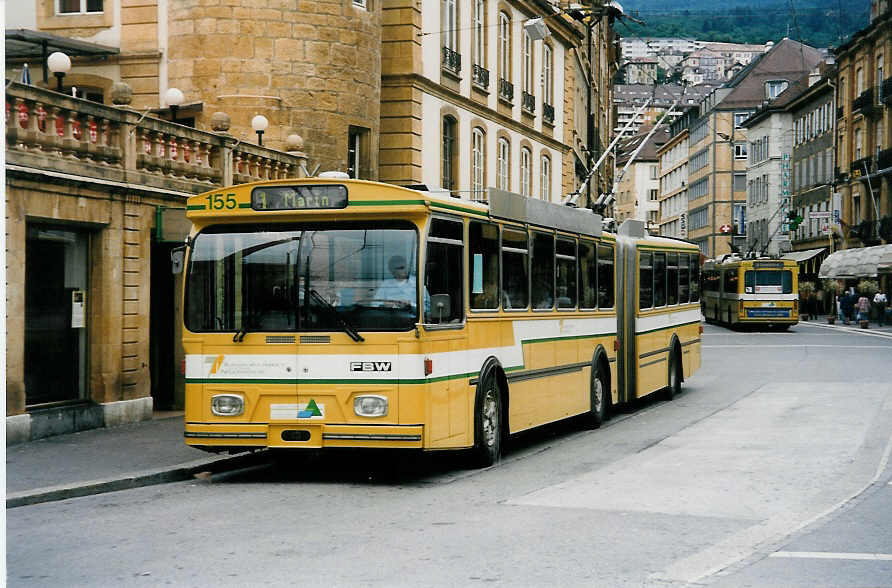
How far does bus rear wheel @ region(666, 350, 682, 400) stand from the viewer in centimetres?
2236

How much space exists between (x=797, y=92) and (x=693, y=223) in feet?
114

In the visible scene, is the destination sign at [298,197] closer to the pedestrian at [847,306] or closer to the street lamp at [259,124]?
the street lamp at [259,124]

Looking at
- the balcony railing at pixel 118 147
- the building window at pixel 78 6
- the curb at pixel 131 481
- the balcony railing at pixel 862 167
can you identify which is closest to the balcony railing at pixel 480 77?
the building window at pixel 78 6

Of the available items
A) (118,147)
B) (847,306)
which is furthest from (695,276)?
(847,306)

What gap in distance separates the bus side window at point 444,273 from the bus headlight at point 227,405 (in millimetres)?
1877

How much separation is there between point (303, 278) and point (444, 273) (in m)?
1.32

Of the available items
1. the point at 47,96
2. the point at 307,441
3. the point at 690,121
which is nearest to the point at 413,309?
the point at 307,441

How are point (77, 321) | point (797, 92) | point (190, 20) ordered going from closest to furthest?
point (77, 321)
point (190, 20)
point (797, 92)

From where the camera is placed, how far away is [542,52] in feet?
136

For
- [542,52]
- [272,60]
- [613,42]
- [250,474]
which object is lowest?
[250,474]

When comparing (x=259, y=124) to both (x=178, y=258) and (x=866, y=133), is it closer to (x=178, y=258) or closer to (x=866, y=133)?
(x=178, y=258)

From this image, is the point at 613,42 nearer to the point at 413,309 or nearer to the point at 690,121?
the point at 690,121

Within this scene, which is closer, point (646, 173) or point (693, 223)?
point (693, 223)

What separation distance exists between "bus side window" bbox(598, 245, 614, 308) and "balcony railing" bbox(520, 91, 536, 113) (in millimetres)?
20638
